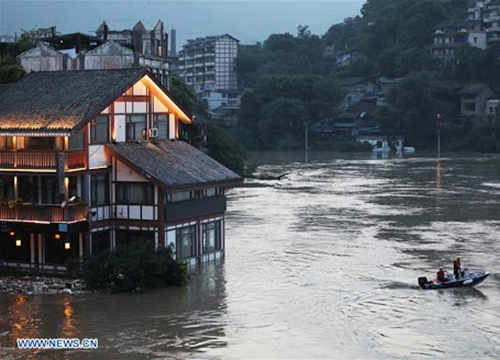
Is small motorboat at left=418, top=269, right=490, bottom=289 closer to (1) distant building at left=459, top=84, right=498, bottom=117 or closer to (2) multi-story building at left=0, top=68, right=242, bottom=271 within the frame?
(2) multi-story building at left=0, top=68, right=242, bottom=271

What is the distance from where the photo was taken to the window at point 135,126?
30.1 meters

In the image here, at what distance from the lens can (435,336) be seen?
22.2m

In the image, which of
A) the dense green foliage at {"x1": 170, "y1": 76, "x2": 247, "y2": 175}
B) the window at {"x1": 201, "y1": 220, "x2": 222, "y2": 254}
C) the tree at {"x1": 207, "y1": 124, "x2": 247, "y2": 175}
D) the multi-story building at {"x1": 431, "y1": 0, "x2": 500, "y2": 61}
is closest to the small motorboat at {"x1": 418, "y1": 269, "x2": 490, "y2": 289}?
the window at {"x1": 201, "y1": 220, "x2": 222, "y2": 254}

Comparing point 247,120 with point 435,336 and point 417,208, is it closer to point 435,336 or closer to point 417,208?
point 417,208

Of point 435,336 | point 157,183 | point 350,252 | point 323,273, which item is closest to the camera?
point 435,336

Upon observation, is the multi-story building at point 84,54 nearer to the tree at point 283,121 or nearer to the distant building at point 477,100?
the tree at point 283,121

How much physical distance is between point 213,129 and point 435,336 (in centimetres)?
4401

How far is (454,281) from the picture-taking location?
2708 cm

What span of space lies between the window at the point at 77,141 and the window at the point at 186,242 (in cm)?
366

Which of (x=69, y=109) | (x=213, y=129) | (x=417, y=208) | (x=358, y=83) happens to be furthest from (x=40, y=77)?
(x=358, y=83)

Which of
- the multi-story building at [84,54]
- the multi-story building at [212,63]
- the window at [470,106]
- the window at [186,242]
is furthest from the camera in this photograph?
the multi-story building at [212,63]

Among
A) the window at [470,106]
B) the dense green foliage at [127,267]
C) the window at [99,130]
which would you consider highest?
the window at [470,106]

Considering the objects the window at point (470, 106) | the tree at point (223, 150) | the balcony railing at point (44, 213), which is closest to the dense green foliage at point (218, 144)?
the tree at point (223, 150)

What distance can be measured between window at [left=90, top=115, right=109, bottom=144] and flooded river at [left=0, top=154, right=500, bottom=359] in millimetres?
4701
